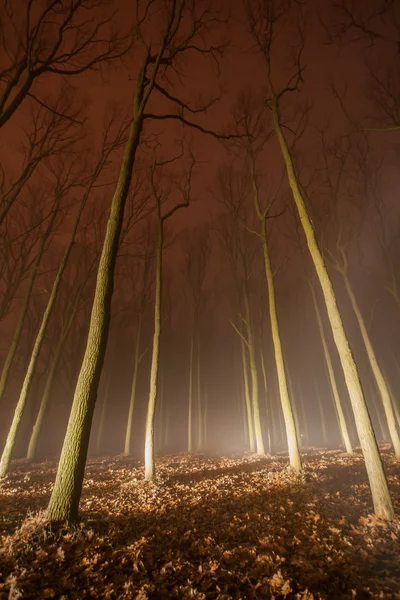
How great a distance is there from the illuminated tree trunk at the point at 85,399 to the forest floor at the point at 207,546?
453 mm

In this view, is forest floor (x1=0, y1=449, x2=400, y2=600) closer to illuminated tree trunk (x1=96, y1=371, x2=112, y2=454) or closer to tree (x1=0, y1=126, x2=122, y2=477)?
tree (x1=0, y1=126, x2=122, y2=477)

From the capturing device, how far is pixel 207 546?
4.25 m

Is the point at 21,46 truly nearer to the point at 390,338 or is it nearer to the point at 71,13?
the point at 71,13

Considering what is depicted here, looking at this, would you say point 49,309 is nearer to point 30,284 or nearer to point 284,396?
point 30,284

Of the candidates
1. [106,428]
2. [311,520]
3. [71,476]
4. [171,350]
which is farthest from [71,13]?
[106,428]

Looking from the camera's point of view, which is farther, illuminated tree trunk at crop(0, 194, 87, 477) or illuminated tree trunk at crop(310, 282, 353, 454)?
illuminated tree trunk at crop(310, 282, 353, 454)

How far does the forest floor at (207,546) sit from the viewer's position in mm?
3158

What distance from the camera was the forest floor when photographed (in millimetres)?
3158

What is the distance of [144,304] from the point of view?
2098cm

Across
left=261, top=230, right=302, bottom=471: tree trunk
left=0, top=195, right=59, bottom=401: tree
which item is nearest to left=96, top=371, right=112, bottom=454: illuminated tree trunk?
left=0, top=195, right=59, bottom=401: tree

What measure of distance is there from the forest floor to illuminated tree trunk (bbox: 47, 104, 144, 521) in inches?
17.8

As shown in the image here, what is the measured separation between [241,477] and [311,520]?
400 centimetres

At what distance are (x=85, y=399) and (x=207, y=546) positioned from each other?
124 inches

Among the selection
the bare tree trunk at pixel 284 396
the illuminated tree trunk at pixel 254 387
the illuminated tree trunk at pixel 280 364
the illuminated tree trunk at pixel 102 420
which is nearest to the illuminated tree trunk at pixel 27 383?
the illuminated tree trunk at pixel 280 364
